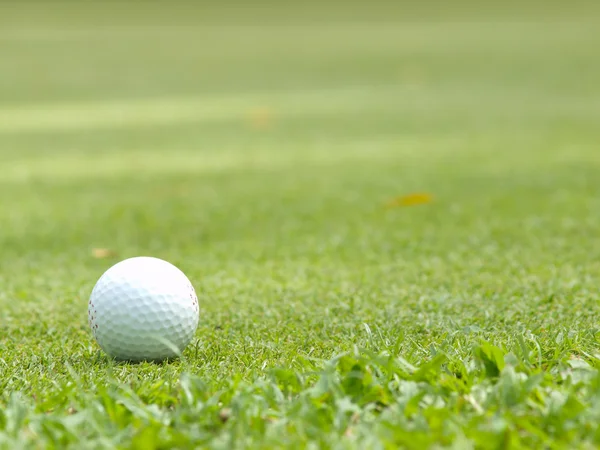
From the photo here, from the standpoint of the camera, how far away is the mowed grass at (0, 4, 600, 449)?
1.62 meters

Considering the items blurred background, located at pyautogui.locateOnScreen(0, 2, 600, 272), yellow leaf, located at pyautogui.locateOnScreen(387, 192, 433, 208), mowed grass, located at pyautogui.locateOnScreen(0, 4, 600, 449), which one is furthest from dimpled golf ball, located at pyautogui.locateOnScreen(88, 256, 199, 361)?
yellow leaf, located at pyautogui.locateOnScreen(387, 192, 433, 208)

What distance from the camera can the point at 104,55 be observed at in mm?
12422

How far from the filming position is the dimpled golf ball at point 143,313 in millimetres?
2102

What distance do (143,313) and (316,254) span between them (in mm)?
1377

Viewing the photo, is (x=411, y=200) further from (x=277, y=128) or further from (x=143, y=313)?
(x=277, y=128)

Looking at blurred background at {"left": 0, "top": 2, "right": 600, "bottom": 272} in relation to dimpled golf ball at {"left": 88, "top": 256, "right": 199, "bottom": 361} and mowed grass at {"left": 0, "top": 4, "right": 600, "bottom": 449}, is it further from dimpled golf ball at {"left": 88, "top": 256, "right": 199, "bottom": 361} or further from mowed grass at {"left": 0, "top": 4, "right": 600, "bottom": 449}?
dimpled golf ball at {"left": 88, "top": 256, "right": 199, "bottom": 361}

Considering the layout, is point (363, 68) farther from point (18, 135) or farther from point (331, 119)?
point (18, 135)

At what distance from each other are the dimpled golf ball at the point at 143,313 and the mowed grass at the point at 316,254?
3.3 inches

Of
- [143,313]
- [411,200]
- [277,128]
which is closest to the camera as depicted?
[143,313]

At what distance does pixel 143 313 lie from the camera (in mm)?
2139

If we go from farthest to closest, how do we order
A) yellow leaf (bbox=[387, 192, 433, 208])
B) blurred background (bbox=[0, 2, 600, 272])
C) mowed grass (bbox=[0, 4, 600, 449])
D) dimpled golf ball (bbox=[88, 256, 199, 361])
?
1. yellow leaf (bbox=[387, 192, 433, 208])
2. blurred background (bbox=[0, 2, 600, 272])
3. dimpled golf ball (bbox=[88, 256, 199, 361])
4. mowed grass (bbox=[0, 4, 600, 449])

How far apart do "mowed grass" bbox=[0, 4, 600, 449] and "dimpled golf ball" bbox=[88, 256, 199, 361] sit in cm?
8

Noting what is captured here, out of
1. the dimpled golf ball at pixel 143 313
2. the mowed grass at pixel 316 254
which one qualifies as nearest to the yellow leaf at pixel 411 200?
the mowed grass at pixel 316 254

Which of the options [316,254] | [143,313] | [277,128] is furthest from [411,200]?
[277,128]
